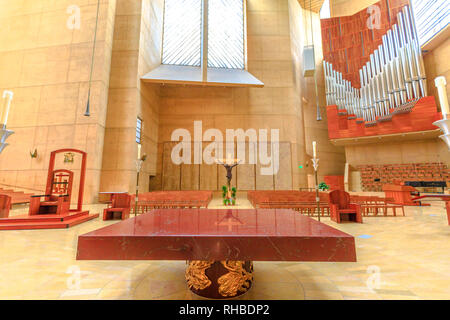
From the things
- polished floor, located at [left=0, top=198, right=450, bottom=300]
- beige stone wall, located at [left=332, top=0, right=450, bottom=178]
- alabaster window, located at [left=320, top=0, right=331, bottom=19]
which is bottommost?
polished floor, located at [left=0, top=198, right=450, bottom=300]

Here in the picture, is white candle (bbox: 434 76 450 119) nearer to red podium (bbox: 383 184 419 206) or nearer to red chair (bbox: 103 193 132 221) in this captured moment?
red chair (bbox: 103 193 132 221)

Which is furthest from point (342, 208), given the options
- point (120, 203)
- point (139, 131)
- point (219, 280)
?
point (139, 131)

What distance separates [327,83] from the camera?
14.7 meters

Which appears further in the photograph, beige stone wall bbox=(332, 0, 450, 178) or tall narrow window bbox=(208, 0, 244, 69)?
tall narrow window bbox=(208, 0, 244, 69)

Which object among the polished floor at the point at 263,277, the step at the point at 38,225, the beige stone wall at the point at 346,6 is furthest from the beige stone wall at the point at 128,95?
the beige stone wall at the point at 346,6

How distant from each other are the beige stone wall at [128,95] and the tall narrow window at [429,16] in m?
15.2

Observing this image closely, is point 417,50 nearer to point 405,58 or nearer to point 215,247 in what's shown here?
point 405,58

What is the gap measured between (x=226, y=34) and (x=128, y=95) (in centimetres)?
838

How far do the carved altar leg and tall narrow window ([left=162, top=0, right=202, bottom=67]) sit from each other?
539 inches

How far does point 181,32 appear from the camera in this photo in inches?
523

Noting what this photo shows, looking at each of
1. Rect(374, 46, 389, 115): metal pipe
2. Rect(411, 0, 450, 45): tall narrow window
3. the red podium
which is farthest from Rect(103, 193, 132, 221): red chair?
Rect(411, 0, 450, 45): tall narrow window

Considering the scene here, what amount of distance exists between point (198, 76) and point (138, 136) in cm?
497

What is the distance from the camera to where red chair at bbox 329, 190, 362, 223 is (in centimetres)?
484
